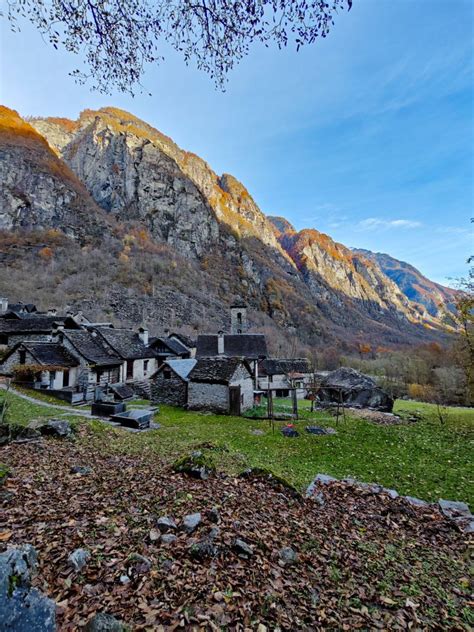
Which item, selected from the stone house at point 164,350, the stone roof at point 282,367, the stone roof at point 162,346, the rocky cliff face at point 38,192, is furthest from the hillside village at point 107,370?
the rocky cliff face at point 38,192

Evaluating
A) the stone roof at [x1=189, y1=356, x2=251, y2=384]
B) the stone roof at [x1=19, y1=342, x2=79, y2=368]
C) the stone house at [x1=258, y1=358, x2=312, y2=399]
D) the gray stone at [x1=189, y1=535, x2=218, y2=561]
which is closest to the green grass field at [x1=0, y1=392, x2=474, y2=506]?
the stone roof at [x1=189, y1=356, x2=251, y2=384]

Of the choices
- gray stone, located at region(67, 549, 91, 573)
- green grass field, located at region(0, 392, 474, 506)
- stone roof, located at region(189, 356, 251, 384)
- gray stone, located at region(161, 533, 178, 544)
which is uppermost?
stone roof, located at region(189, 356, 251, 384)

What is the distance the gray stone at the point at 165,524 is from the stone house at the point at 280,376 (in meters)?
36.4

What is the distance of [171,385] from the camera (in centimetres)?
2639

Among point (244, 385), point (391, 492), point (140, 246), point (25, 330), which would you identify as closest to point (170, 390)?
point (244, 385)

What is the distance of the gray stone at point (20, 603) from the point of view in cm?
283

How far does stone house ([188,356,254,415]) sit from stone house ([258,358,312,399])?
52.0 ft

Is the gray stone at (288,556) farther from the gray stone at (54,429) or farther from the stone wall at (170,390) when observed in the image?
the stone wall at (170,390)

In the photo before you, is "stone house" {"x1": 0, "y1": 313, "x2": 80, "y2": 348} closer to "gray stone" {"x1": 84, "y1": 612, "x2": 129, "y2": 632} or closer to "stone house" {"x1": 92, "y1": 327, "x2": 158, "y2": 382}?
"stone house" {"x1": 92, "y1": 327, "x2": 158, "y2": 382}

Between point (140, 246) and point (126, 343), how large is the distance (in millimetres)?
77700

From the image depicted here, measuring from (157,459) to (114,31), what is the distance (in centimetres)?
1013

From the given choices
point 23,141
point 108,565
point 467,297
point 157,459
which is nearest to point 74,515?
point 108,565

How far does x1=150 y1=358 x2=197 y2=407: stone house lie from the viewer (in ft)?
85.1

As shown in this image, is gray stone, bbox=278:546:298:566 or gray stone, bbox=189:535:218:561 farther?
gray stone, bbox=278:546:298:566
